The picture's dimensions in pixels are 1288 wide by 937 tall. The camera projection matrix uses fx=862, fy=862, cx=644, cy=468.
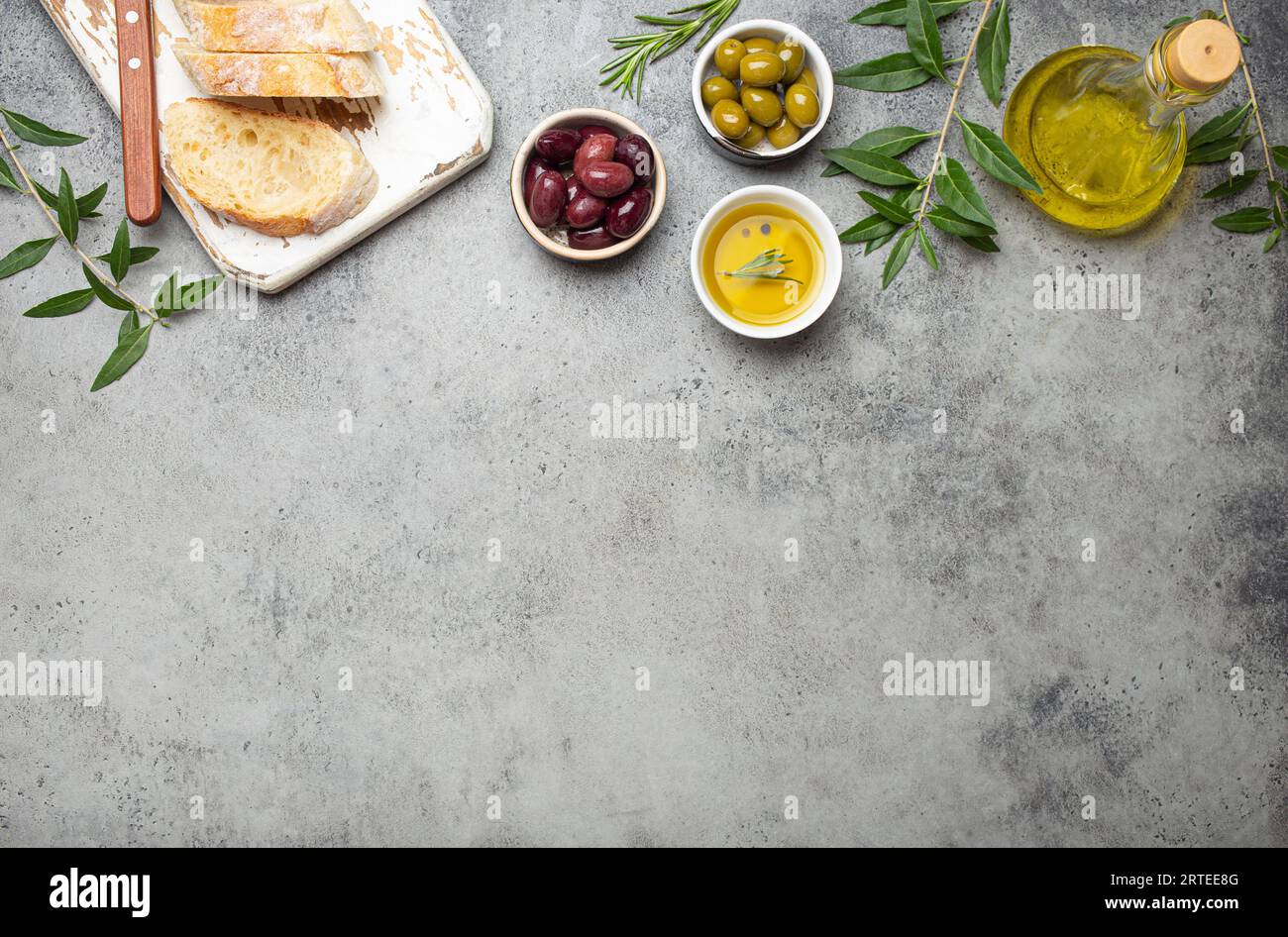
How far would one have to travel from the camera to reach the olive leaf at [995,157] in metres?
1.28

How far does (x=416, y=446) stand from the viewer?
1431mm

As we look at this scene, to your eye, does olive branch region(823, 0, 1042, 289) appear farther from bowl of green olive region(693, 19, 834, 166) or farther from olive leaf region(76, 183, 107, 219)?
olive leaf region(76, 183, 107, 219)

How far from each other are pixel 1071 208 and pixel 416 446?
3.66 ft

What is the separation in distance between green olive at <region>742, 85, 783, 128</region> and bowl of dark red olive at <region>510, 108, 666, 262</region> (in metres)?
0.16

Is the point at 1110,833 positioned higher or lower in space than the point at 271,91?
lower

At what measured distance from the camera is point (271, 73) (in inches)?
50.0

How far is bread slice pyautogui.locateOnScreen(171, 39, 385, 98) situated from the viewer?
4.16ft

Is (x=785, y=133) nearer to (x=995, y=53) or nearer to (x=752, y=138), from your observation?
(x=752, y=138)

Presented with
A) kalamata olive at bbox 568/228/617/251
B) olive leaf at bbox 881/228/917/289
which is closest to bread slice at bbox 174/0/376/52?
kalamata olive at bbox 568/228/617/251

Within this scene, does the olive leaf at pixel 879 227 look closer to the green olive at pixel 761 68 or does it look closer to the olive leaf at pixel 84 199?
the green olive at pixel 761 68

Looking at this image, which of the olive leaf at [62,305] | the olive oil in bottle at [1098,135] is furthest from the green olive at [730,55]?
the olive leaf at [62,305]

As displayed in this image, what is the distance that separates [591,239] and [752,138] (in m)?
0.30

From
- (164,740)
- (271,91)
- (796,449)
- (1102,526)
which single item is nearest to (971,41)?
(796,449)

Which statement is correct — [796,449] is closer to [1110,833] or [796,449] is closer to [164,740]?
[1110,833]
